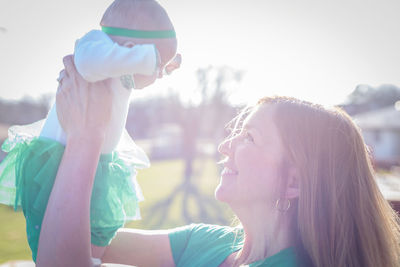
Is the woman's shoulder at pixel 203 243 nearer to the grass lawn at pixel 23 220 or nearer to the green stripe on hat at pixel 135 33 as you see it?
the green stripe on hat at pixel 135 33

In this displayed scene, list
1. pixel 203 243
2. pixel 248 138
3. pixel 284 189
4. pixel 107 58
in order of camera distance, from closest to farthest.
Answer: pixel 107 58 → pixel 284 189 → pixel 248 138 → pixel 203 243

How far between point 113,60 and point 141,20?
0.30 metres

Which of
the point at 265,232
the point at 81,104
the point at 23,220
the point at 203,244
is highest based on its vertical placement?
the point at 81,104

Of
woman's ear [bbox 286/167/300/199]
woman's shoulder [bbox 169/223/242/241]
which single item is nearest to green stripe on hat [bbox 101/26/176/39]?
woman's ear [bbox 286/167/300/199]

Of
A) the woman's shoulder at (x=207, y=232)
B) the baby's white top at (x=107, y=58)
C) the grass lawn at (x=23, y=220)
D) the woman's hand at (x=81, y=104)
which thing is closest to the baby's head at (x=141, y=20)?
the baby's white top at (x=107, y=58)

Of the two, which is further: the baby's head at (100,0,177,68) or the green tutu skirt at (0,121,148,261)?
the baby's head at (100,0,177,68)

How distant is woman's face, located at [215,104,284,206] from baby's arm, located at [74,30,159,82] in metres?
0.63

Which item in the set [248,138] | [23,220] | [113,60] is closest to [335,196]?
[248,138]

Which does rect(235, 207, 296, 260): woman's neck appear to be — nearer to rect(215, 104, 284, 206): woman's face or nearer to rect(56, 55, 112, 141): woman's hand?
rect(215, 104, 284, 206): woman's face

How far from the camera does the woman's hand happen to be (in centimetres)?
125

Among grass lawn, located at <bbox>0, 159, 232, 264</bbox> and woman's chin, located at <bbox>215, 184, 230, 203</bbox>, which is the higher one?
woman's chin, located at <bbox>215, 184, 230, 203</bbox>

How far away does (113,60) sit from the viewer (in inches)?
46.9

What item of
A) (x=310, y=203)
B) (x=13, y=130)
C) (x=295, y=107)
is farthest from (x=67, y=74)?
(x=310, y=203)

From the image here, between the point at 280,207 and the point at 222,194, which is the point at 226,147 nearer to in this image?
the point at 222,194
